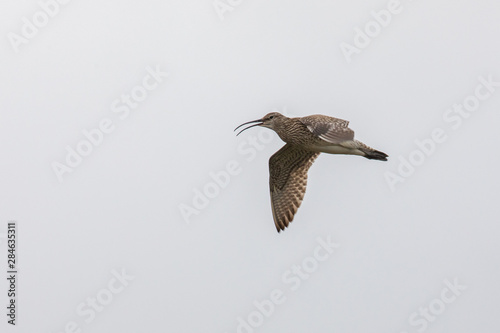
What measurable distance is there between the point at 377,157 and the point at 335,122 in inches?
43.5

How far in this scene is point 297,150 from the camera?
27969 mm

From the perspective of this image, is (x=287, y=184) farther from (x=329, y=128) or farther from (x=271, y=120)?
(x=329, y=128)

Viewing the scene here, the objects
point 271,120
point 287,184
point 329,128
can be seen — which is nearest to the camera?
point 329,128

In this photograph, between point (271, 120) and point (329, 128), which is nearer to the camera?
point (329, 128)

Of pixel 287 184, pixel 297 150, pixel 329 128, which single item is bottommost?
pixel 329 128

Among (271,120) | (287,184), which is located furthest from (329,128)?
(287,184)

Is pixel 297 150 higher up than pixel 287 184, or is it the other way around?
pixel 297 150

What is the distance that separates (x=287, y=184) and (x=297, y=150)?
0.85m

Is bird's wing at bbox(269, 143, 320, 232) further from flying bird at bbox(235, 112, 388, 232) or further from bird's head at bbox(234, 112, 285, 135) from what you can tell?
bird's head at bbox(234, 112, 285, 135)

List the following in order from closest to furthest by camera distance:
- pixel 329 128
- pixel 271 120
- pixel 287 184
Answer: pixel 329 128 < pixel 271 120 < pixel 287 184

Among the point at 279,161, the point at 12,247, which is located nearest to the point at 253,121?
the point at 279,161

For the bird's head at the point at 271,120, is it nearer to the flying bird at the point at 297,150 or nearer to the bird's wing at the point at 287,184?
the flying bird at the point at 297,150

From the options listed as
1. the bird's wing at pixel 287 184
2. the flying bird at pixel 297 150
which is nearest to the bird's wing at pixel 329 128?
the flying bird at pixel 297 150

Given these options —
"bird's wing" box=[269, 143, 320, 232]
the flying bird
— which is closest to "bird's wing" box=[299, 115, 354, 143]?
the flying bird
